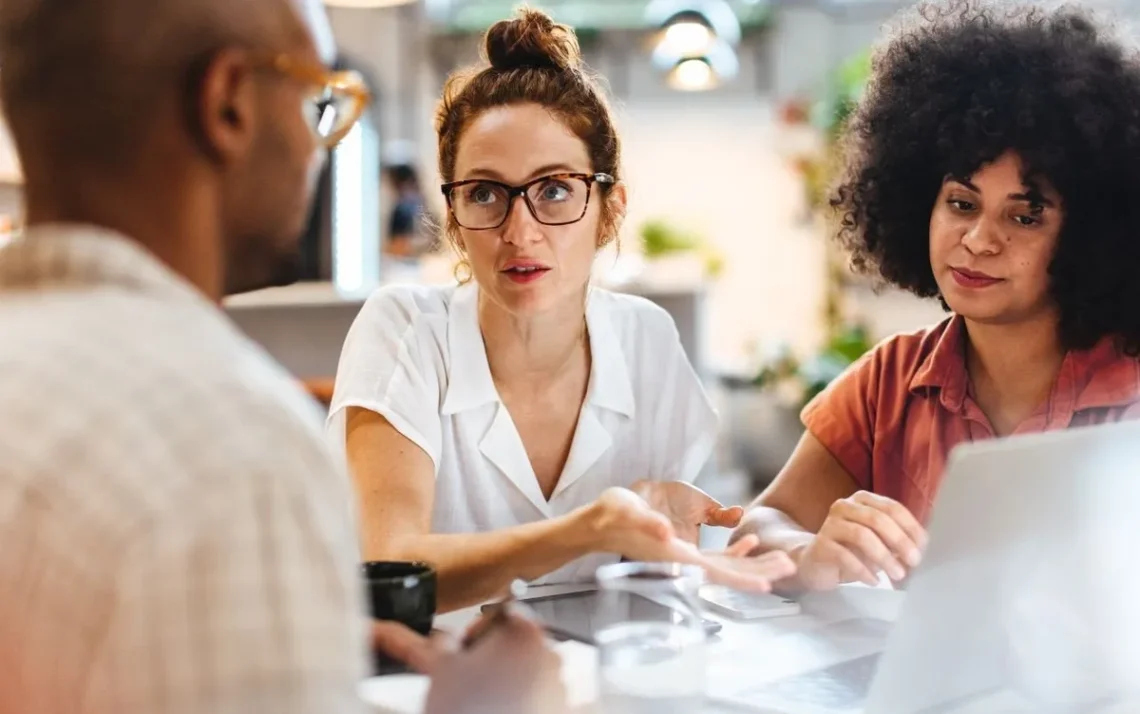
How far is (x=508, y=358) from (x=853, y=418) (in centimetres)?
40

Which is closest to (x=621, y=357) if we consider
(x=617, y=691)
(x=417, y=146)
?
(x=617, y=691)

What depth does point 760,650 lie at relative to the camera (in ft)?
3.10

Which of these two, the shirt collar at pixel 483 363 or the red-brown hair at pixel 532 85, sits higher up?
the red-brown hair at pixel 532 85

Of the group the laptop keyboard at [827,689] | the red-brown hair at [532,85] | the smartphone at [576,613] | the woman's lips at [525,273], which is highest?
the red-brown hair at [532,85]

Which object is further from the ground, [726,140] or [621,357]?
[726,140]

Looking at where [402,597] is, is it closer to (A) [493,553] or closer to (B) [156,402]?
(A) [493,553]

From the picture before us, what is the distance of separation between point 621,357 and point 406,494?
331mm

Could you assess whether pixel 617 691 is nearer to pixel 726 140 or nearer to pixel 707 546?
pixel 707 546

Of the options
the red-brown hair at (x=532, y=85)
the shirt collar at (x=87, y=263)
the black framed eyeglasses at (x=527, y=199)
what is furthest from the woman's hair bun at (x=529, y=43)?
the shirt collar at (x=87, y=263)

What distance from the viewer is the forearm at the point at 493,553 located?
96cm

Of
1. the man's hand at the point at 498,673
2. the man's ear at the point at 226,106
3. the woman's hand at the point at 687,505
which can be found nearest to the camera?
the man's ear at the point at 226,106

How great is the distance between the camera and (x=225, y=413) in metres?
0.49

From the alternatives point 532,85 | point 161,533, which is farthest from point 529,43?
point 161,533

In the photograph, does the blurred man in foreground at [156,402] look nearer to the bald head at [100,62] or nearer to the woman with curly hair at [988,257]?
the bald head at [100,62]
